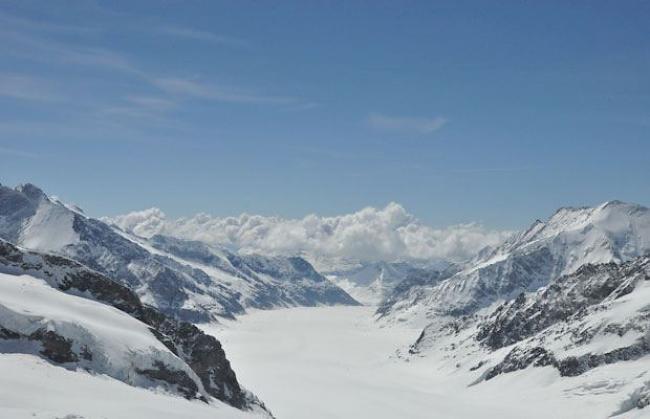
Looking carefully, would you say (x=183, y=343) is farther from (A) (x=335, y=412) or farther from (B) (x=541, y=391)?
(B) (x=541, y=391)

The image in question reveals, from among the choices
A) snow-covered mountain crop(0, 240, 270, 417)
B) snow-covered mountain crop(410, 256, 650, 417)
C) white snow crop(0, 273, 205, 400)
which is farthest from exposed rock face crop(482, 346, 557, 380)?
white snow crop(0, 273, 205, 400)

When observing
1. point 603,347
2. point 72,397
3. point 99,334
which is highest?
point 603,347

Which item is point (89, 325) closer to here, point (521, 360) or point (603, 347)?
point (603, 347)

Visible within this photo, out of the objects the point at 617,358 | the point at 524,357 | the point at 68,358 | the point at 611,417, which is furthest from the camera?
the point at 524,357

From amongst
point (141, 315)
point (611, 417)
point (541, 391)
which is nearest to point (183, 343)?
point (141, 315)

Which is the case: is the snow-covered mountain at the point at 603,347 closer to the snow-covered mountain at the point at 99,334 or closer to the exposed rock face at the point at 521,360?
the exposed rock face at the point at 521,360

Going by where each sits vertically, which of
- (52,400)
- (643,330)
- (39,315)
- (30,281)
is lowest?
(52,400)

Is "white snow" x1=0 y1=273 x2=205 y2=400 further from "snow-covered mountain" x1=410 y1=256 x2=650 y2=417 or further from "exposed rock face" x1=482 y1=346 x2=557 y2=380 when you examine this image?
"exposed rock face" x1=482 y1=346 x2=557 y2=380

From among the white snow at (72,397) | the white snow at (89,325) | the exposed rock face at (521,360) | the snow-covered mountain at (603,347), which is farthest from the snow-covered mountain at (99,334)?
the exposed rock face at (521,360)

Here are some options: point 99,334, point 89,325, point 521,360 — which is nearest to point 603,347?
point 521,360
